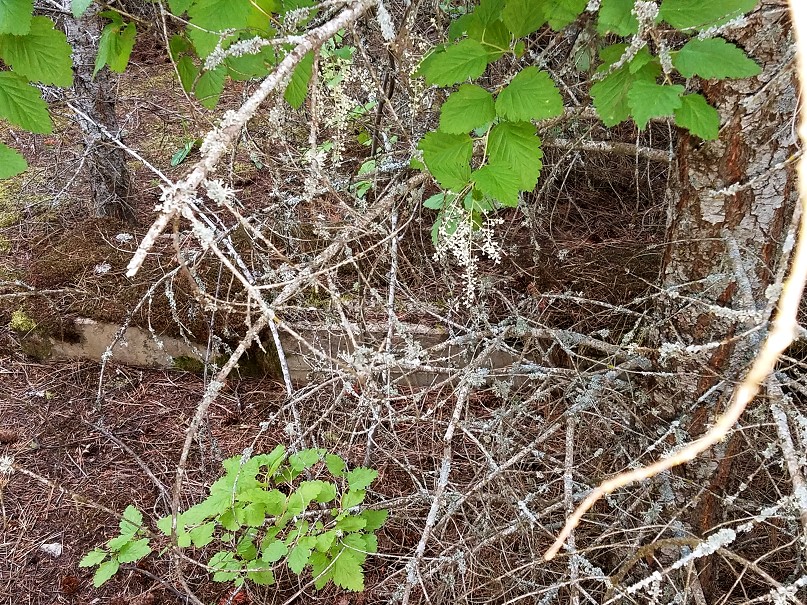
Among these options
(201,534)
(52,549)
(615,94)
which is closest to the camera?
(615,94)

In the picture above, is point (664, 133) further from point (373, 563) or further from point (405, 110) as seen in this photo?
point (373, 563)

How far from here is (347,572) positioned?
2006mm

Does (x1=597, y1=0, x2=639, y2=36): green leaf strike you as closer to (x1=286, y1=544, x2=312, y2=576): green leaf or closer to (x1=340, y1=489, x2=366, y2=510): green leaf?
(x1=340, y1=489, x2=366, y2=510): green leaf

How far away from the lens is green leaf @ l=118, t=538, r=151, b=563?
2260 millimetres

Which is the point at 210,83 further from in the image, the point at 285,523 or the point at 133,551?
the point at 133,551

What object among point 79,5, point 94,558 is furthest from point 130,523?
point 79,5

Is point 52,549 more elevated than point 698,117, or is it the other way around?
point 698,117

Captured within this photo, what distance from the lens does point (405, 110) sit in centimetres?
244

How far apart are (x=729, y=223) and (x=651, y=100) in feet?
1.92

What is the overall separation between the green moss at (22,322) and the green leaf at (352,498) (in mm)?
2464

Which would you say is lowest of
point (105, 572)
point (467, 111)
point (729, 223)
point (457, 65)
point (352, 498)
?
point (105, 572)

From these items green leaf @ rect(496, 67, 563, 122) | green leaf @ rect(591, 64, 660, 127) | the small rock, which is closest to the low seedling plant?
the small rock

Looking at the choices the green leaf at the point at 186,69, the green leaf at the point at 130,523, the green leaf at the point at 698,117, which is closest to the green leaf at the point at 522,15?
the green leaf at the point at 698,117

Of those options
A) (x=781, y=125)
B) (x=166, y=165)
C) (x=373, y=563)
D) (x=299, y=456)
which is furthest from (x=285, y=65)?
(x=166, y=165)
